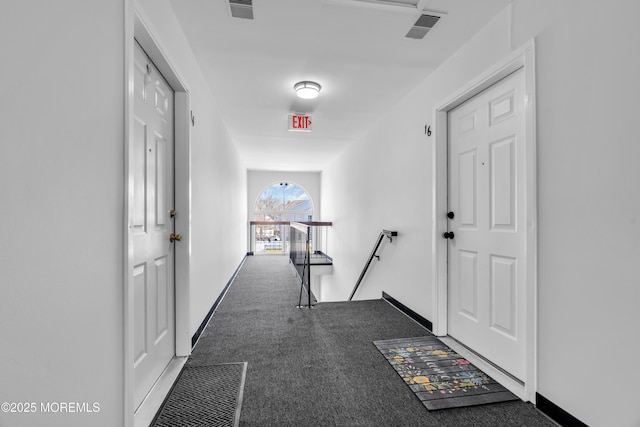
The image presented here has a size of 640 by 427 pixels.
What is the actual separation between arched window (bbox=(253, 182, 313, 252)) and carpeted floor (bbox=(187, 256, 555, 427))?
5.30 m

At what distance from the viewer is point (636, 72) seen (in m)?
1.28

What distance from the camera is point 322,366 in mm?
2154

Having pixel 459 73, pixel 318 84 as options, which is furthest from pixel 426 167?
pixel 318 84

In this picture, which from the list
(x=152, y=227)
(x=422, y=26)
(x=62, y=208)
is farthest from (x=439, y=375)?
(x=422, y=26)

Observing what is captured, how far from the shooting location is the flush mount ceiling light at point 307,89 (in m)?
3.05

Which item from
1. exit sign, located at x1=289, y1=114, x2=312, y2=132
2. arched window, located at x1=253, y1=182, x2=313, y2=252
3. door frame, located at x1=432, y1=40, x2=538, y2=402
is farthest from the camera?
arched window, located at x1=253, y1=182, x2=313, y2=252

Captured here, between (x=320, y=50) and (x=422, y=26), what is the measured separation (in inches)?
30.8

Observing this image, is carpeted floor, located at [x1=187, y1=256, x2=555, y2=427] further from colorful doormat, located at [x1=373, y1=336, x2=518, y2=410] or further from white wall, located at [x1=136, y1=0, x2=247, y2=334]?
white wall, located at [x1=136, y1=0, x2=247, y2=334]

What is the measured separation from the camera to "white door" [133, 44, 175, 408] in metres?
1.68

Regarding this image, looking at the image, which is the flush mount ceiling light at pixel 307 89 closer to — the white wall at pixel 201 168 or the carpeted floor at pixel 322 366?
→ the white wall at pixel 201 168

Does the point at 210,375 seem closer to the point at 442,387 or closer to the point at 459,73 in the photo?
the point at 442,387

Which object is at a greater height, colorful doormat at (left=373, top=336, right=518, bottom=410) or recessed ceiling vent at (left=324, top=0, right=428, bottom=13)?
recessed ceiling vent at (left=324, top=0, right=428, bottom=13)

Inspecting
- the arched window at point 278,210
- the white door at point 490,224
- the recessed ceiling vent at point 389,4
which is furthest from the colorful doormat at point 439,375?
the arched window at point 278,210

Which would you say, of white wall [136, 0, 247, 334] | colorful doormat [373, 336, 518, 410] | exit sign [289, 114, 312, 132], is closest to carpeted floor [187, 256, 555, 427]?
colorful doormat [373, 336, 518, 410]
